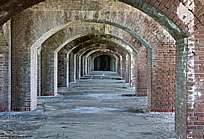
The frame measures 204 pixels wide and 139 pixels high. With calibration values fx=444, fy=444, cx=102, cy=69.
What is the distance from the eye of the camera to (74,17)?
580 inches

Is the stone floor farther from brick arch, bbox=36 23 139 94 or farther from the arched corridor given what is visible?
brick arch, bbox=36 23 139 94

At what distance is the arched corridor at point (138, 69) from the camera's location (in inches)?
324

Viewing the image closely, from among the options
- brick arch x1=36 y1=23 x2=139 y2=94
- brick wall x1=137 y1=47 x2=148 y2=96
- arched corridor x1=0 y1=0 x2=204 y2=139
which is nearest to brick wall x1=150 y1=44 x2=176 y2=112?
arched corridor x1=0 y1=0 x2=204 y2=139

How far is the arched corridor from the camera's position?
824 centimetres

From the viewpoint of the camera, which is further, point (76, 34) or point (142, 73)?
point (142, 73)

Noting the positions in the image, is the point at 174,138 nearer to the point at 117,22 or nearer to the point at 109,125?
Answer: the point at 109,125

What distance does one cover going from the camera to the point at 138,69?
822 inches

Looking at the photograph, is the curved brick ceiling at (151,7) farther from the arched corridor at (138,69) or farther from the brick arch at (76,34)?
the brick arch at (76,34)

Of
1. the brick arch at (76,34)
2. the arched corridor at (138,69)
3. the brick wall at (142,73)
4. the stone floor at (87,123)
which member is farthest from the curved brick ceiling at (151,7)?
the brick wall at (142,73)

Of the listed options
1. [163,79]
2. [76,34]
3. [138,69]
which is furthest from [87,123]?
[138,69]

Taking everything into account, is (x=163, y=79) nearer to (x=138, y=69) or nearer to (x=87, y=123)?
(x=87, y=123)

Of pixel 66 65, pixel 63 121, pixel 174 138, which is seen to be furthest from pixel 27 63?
pixel 66 65

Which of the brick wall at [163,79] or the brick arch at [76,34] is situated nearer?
the brick wall at [163,79]

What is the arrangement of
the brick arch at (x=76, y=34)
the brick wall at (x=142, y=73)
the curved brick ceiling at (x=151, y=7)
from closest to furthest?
the curved brick ceiling at (x=151, y=7) → the brick arch at (x=76, y=34) → the brick wall at (x=142, y=73)
